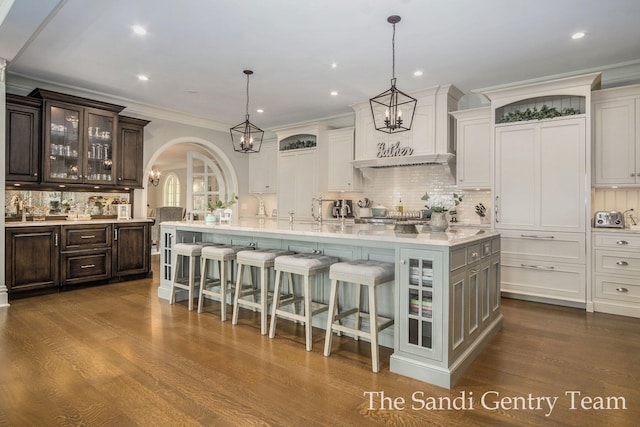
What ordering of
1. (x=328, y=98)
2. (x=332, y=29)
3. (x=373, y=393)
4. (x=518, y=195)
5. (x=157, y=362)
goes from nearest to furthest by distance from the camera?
(x=373, y=393)
(x=157, y=362)
(x=332, y=29)
(x=518, y=195)
(x=328, y=98)

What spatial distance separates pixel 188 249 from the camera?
4125 millimetres

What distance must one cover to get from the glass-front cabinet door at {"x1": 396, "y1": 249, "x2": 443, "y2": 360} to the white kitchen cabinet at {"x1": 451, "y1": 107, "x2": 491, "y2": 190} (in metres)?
2.92

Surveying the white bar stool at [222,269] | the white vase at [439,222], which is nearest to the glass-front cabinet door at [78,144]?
the white bar stool at [222,269]

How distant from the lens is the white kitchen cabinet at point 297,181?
263 inches

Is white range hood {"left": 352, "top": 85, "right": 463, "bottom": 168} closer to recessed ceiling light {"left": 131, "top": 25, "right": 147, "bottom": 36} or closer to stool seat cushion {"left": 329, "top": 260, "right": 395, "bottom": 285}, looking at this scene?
stool seat cushion {"left": 329, "top": 260, "right": 395, "bottom": 285}

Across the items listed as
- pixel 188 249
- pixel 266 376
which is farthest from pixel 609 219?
pixel 188 249

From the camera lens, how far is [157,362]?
2678 millimetres

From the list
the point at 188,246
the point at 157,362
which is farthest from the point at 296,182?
the point at 157,362

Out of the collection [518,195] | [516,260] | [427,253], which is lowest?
[516,260]

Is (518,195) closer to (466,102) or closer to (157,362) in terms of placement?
(466,102)

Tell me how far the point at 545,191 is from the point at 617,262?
3.32 feet

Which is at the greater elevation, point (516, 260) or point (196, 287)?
point (516, 260)

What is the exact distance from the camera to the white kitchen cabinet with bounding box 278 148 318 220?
6691 mm

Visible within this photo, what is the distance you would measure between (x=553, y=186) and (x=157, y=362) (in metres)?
4.39
